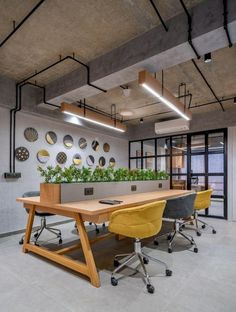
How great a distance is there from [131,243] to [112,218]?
1.62 metres

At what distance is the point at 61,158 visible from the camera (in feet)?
18.4

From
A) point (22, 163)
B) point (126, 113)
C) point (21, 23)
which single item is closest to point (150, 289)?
point (21, 23)

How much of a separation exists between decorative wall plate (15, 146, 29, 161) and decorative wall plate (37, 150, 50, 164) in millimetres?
312

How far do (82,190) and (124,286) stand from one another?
4.35ft

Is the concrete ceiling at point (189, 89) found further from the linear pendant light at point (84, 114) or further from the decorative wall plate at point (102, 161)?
the decorative wall plate at point (102, 161)

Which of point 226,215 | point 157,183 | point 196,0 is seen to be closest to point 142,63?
point 196,0

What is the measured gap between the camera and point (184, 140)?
6875 mm

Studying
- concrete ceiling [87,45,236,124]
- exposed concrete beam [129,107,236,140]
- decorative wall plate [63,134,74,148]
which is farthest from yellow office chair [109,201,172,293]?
exposed concrete beam [129,107,236,140]

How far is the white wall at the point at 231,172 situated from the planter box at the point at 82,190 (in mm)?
3290

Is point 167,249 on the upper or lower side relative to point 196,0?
lower

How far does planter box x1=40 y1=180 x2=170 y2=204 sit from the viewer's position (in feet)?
9.17

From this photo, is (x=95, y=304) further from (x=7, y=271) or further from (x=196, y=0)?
(x=196, y=0)

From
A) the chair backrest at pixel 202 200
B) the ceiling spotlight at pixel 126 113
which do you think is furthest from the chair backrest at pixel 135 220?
the ceiling spotlight at pixel 126 113

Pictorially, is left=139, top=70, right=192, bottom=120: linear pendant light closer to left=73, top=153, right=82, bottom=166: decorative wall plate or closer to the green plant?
the green plant
